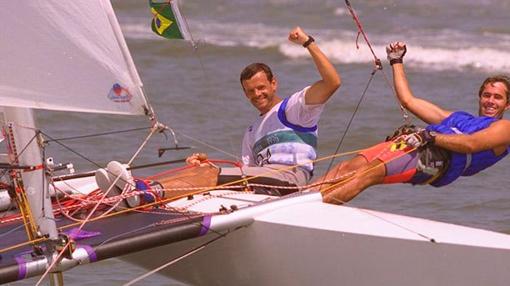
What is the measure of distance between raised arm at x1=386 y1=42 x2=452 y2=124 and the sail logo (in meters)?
1.53

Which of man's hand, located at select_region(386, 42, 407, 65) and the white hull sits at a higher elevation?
man's hand, located at select_region(386, 42, 407, 65)

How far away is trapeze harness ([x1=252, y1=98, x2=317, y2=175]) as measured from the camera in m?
5.71

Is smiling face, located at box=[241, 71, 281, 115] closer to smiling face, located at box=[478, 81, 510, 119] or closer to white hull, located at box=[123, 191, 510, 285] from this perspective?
white hull, located at box=[123, 191, 510, 285]

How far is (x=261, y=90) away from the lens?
581cm

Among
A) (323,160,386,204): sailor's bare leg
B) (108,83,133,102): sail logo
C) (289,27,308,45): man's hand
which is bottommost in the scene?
(323,160,386,204): sailor's bare leg

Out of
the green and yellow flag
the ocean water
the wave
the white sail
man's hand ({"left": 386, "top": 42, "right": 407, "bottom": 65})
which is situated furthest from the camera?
the wave

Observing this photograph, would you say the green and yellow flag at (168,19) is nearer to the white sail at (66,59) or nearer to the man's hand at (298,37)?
the man's hand at (298,37)

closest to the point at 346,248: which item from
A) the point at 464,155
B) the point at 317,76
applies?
the point at 464,155

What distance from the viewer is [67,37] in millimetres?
4621

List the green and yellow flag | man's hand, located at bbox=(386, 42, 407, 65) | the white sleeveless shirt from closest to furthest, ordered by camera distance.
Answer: the green and yellow flag
the white sleeveless shirt
man's hand, located at bbox=(386, 42, 407, 65)

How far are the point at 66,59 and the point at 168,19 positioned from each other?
832mm

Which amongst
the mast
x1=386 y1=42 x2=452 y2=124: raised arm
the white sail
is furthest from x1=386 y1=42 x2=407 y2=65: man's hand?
the mast

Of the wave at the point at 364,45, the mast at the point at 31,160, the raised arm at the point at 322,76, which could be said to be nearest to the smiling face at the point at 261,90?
the raised arm at the point at 322,76

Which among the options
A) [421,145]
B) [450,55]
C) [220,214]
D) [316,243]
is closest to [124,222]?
[220,214]
